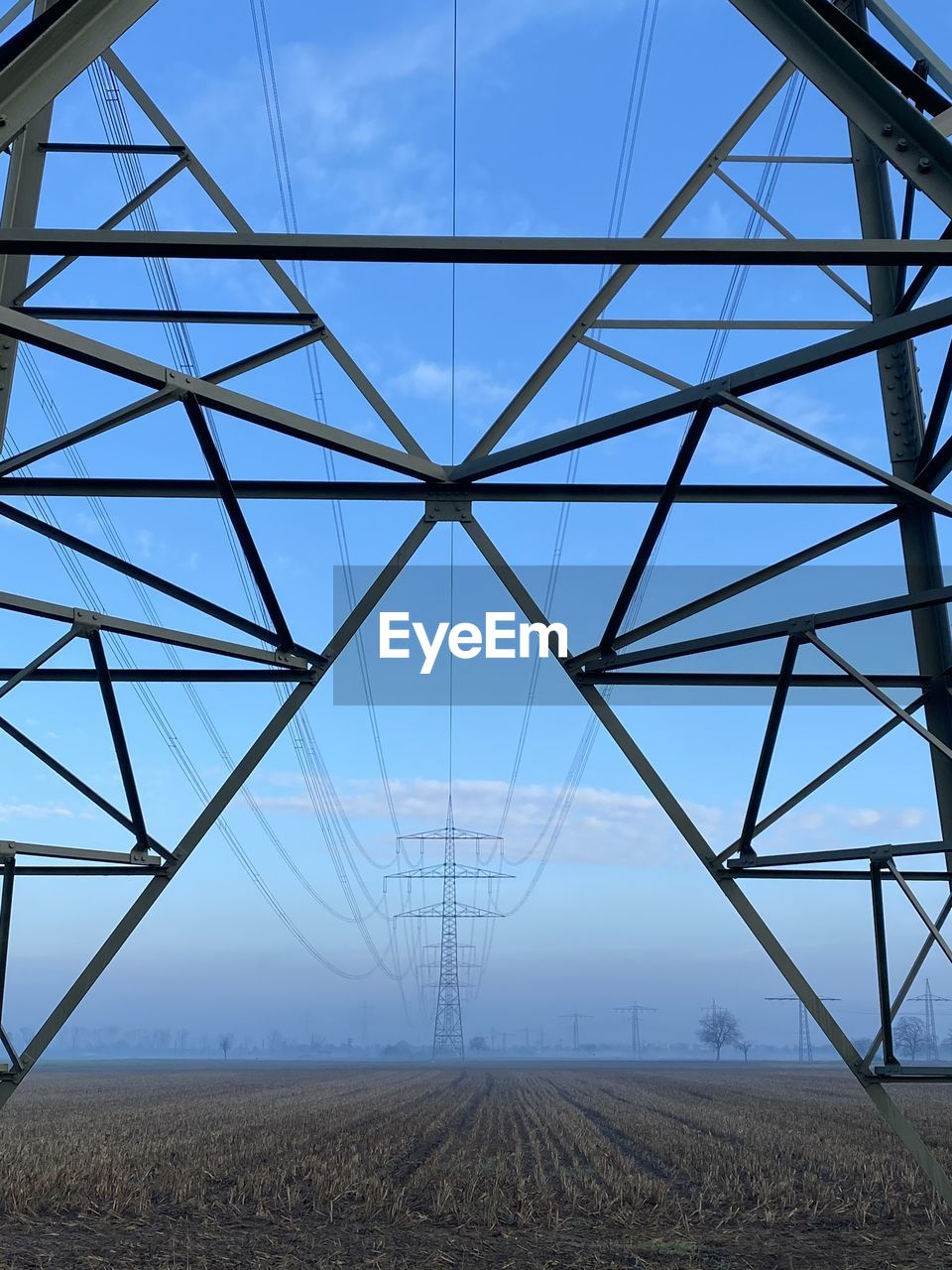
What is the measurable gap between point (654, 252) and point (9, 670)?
695cm

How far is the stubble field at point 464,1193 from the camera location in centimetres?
1286

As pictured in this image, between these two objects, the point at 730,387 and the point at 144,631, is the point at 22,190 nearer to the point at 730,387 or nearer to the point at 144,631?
the point at 144,631

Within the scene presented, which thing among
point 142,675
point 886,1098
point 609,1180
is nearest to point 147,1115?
point 609,1180

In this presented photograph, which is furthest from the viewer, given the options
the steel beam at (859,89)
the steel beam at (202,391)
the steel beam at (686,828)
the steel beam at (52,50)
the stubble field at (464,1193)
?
the stubble field at (464,1193)

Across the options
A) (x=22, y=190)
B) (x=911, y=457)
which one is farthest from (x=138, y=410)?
(x=911, y=457)

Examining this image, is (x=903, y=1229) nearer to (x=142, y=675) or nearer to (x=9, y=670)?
(x=142, y=675)

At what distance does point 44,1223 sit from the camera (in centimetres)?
1484

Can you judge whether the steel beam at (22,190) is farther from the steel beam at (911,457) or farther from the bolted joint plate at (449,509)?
the steel beam at (911,457)

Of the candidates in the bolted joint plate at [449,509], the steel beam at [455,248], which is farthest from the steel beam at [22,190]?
the steel beam at [455,248]

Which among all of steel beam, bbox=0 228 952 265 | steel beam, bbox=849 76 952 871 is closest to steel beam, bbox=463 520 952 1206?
steel beam, bbox=849 76 952 871

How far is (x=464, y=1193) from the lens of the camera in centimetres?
1761

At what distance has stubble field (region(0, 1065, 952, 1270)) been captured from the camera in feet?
42.2

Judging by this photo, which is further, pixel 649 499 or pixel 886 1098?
pixel 649 499

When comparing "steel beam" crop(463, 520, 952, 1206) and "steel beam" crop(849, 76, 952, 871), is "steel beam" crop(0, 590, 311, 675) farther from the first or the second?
"steel beam" crop(849, 76, 952, 871)
